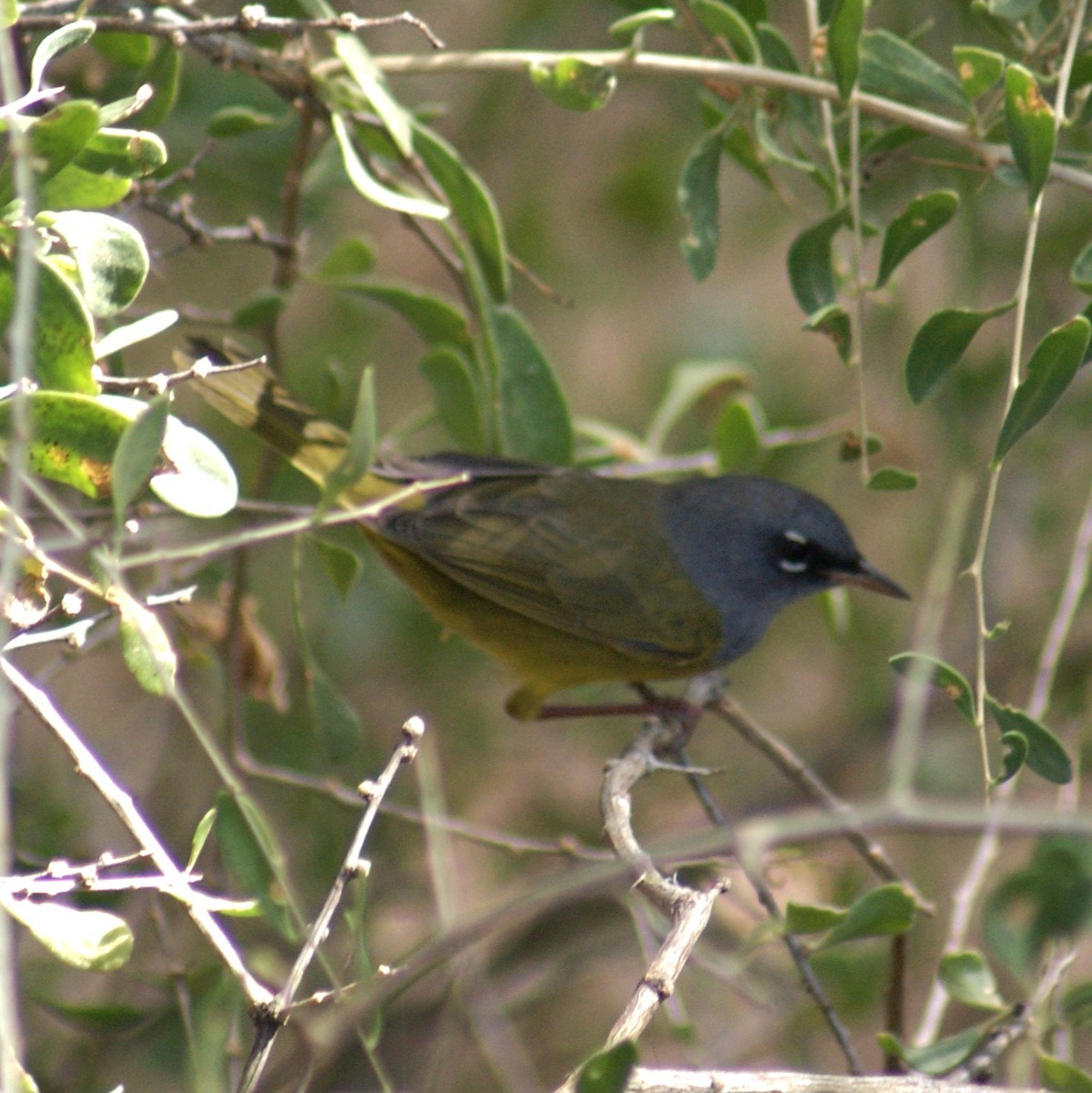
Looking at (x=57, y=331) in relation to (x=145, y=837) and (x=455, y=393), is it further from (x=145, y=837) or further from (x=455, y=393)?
(x=455, y=393)

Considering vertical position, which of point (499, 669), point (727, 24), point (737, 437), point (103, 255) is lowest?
point (499, 669)

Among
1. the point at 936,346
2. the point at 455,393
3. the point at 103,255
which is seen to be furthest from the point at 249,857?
the point at 936,346

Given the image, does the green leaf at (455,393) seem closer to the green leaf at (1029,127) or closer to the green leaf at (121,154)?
the green leaf at (121,154)

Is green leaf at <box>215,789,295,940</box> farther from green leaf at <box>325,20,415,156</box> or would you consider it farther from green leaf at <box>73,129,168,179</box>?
green leaf at <box>325,20,415,156</box>

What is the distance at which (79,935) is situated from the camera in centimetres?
185

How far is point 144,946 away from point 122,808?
3.45 metres

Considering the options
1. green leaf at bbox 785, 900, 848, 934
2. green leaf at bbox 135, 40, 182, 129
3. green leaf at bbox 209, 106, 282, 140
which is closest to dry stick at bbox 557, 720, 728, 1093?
green leaf at bbox 785, 900, 848, 934

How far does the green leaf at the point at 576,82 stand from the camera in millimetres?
2729

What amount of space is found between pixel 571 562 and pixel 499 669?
4.46 feet

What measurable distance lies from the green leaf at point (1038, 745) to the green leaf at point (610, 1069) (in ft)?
3.36

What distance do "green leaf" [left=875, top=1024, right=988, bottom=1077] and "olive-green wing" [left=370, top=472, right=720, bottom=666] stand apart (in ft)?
5.94

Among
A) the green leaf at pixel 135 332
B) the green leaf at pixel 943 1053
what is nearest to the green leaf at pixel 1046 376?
the green leaf at pixel 943 1053

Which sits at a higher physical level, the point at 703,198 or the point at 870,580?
the point at 703,198

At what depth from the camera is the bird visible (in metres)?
4.17
